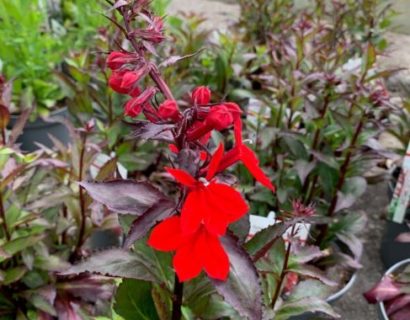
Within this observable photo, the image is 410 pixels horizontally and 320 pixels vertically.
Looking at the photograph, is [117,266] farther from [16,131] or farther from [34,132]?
[34,132]

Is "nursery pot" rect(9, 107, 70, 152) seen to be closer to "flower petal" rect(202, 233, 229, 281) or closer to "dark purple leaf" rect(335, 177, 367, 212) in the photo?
"dark purple leaf" rect(335, 177, 367, 212)

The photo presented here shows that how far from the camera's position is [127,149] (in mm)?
1636

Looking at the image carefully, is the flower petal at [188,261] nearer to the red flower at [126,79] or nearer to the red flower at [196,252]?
the red flower at [196,252]

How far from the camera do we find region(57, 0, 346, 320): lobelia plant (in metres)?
0.63

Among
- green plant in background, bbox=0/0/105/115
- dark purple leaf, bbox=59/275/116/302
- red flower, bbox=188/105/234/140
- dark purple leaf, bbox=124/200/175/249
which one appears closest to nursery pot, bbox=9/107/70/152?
green plant in background, bbox=0/0/105/115

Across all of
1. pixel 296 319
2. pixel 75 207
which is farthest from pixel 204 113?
pixel 296 319

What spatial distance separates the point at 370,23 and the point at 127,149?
117 cm

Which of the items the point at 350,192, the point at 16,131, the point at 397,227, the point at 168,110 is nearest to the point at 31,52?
the point at 16,131

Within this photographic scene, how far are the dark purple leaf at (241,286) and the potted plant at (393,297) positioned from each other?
613 mm

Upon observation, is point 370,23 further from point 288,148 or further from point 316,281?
point 316,281

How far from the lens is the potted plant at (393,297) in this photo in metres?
1.23

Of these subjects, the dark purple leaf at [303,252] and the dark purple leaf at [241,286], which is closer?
the dark purple leaf at [241,286]

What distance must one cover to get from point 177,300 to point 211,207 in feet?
0.88

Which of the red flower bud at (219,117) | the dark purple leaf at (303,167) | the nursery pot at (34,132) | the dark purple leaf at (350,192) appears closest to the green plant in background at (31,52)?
the nursery pot at (34,132)
